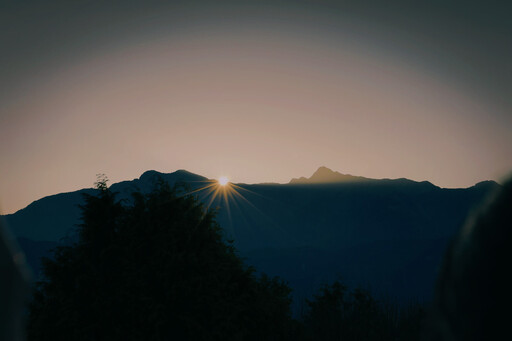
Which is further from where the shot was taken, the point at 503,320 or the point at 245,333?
the point at 245,333

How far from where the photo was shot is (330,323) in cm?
1454

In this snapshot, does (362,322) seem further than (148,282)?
Yes

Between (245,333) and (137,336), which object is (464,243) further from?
(245,333)

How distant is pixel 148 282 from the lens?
11773mm

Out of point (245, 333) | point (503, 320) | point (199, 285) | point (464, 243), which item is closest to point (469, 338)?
point (503, 320)

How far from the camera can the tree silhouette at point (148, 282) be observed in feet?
37.1

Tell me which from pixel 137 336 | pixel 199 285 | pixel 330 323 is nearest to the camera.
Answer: pixel 137 336

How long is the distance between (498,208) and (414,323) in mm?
14884

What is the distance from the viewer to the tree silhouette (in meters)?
11.3

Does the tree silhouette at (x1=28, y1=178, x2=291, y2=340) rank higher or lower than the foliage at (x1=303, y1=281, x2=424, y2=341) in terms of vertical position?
higher

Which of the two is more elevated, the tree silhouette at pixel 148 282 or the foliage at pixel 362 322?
the tree silhouette at pixel 148 282

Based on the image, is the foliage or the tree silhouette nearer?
the tree silhouette

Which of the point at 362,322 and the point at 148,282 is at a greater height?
the point at 148,282

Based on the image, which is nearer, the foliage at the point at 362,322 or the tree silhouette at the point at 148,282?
the tree silhouette at the point at 148,282
